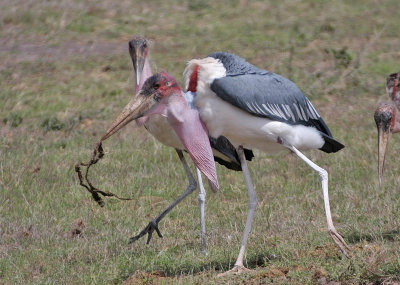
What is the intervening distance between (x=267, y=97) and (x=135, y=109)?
86 cm

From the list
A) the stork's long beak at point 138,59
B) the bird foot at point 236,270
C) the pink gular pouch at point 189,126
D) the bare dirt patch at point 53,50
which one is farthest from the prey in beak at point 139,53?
the bare dirt patch at point 53,50

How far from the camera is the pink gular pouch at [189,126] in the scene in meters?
4.77

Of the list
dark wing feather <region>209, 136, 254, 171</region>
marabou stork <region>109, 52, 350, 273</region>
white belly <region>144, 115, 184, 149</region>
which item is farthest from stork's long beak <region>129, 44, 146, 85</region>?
marabou stork <region>109, 52, 350, 273</region>

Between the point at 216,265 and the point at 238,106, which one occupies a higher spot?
the point at 238,106

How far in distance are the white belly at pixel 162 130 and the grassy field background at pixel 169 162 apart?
2.43ft

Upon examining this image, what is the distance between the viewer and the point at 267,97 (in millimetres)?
4969

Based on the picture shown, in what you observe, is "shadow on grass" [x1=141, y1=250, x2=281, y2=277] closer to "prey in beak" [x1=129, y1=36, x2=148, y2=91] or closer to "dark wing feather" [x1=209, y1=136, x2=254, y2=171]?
"dark wing feather" [x1=209, y1=136, x2=254, y2=171]

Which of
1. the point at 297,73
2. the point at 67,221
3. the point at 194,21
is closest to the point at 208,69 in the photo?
the point at 67,221

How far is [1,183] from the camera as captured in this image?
7148 millimetres

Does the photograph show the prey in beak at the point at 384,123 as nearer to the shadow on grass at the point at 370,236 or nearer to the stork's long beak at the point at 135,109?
the shadow on grass at the point at 370,236

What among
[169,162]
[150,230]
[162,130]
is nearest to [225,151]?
[162,130]

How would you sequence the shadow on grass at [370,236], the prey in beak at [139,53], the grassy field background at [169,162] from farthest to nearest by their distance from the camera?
the prey in beak at [139,53] < the shadow on grass at [370,236] < the grassy field background at [169,162]

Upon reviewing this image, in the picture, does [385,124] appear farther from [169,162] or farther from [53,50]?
[53,50]

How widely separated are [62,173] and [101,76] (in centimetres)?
377
